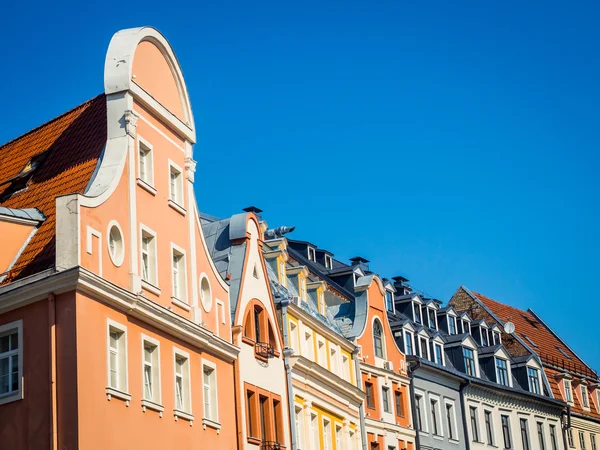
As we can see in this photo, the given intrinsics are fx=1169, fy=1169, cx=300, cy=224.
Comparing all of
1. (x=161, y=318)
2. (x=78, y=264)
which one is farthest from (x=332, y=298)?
(x=78, y=264)

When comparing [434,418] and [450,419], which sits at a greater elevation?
[450,419]

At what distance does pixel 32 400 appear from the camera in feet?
106

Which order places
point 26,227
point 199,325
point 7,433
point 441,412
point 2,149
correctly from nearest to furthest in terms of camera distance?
1. point 7,433
2. point 26,227
3. point 199,325
4. point 2,149
5. point 441,412

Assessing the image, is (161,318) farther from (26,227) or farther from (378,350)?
(378,350)

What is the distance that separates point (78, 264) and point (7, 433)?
16.6ft

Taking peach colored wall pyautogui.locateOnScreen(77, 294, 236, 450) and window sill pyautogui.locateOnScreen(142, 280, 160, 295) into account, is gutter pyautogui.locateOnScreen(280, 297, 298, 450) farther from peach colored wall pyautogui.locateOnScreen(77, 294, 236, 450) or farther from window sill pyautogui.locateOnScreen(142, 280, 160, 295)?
window sill pyautogui.locateOnScreen(142, 280, 160, 295)

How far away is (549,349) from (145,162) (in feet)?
182

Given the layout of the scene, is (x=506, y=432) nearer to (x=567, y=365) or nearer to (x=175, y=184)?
(x=567, y=365)

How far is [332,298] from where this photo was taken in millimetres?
62531

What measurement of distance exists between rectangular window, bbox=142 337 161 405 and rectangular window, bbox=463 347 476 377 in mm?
37233

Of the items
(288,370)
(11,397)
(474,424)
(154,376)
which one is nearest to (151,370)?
(154,376)

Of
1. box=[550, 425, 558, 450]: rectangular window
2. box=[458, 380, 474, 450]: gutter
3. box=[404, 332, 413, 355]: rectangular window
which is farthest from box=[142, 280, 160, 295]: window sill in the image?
box=[550, 425, 558, 450]: rectangular window

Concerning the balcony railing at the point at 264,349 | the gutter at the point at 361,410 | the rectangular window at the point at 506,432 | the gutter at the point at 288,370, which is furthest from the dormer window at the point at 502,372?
the balcony railing at the point at 264,349

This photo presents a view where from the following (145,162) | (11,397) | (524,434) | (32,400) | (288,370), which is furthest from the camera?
Answer: (524,434)
